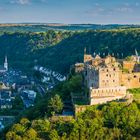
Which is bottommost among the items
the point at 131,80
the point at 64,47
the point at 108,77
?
the point at 64,47

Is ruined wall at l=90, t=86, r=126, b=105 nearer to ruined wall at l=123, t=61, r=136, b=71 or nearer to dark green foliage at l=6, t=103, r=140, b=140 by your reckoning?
dark green foliage at l=6, t=103, r=140, b=140

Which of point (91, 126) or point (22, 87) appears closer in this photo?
point (91, 126)

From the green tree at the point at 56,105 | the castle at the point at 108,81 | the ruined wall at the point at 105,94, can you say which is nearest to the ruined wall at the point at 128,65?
the castle at the point at 108,81

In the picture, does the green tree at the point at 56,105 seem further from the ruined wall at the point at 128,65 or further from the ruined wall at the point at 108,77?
the ruined wall at the point at 128,65

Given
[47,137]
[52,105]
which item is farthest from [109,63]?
[47,137]

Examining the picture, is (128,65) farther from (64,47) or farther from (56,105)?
(64,47)

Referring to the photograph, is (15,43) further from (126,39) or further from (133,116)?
(133,116)

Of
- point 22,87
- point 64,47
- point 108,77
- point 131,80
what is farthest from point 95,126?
point 64,47

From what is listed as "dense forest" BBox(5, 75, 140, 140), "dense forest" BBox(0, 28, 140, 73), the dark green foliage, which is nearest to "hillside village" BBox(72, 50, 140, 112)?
"dense forest" BBox(5, 75, 140, 140)

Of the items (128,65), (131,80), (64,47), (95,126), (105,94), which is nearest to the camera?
(95,126)
